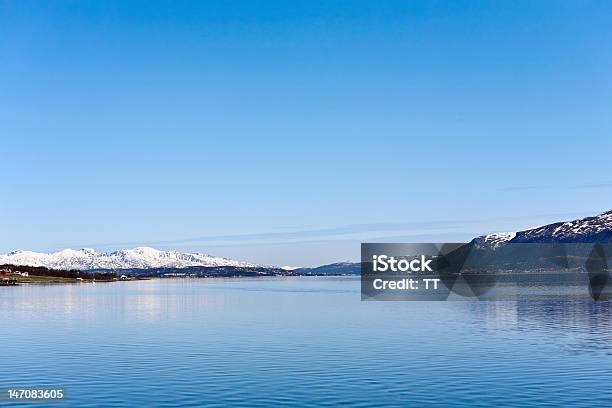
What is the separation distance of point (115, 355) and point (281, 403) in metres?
29.3

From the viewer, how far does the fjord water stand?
51.8 metres

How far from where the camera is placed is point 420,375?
59.7 meters

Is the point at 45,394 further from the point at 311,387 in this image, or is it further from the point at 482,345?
the point at 482,345

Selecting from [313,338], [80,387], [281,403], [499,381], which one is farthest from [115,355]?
[499,381]

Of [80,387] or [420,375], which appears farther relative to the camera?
[420,375]

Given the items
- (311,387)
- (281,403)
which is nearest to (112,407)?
(281,403)

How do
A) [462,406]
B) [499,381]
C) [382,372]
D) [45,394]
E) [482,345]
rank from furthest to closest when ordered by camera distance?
[482,345] < [382,372] < [499,381] < [45,394] < [462,406]

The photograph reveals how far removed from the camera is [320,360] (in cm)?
6781

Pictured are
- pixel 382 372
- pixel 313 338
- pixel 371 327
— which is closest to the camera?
pixel 382 372

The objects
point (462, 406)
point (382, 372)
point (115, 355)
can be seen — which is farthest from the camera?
point (115, 355)

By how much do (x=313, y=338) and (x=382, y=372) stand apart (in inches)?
1036

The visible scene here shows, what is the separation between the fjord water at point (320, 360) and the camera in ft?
170

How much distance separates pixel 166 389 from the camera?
5406 cm

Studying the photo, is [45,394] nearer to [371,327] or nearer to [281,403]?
[281,403]
